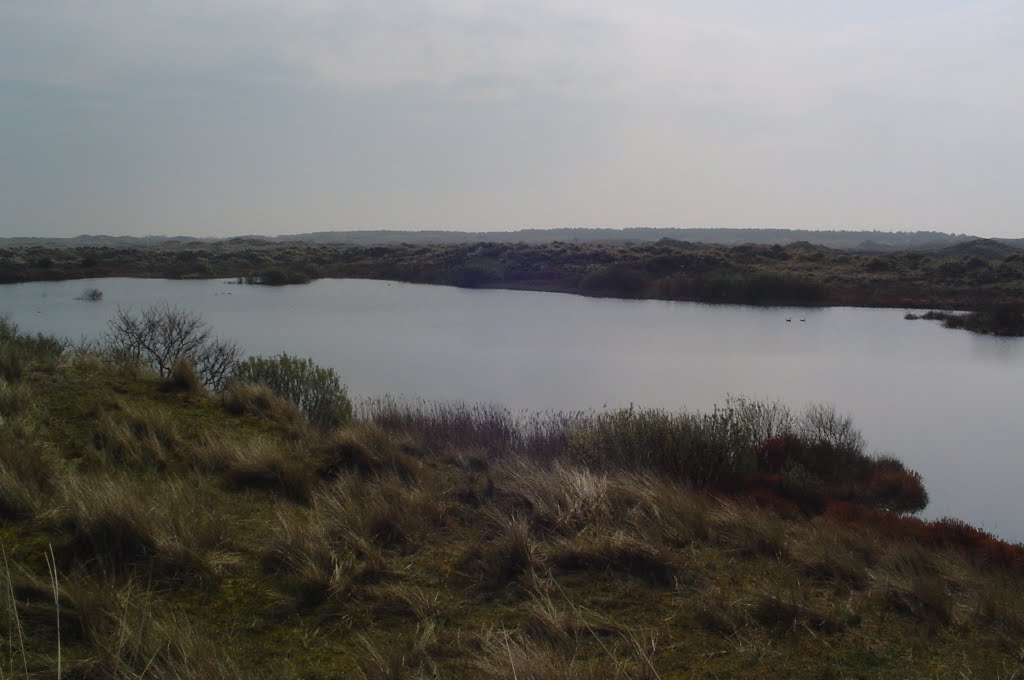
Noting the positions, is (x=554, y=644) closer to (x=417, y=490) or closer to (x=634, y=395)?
(x=417, y=490)

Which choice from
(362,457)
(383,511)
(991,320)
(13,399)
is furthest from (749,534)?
(991,320)

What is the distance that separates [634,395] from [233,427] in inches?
273

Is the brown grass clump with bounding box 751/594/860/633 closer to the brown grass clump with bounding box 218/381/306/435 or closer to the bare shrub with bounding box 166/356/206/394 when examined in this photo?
the brown grass clump with bounding box 218/381/306/435

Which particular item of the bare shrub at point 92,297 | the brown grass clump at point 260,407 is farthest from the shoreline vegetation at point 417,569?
the bare shrub at point 92,297

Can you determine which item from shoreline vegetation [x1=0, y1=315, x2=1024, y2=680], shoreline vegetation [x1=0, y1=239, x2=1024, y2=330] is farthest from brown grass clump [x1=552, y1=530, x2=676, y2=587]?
shoreline vegetation [x1=0, y1=239, x2=1024, y2=330]

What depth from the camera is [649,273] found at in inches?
1231

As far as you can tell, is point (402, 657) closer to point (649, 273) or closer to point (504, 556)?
point (504, 556)

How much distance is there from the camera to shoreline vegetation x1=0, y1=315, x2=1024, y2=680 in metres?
2.59

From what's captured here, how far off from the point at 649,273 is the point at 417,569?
1136 inches

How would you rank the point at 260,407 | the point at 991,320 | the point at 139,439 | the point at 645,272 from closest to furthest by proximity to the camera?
the point at 139,439 < the point at 260,407 < the point at 991,320 < the point at 645,272

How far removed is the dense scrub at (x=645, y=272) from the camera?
2631 cm

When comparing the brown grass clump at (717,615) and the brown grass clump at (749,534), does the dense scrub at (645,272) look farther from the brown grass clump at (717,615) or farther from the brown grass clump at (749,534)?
the brown grass clump at (717,615)

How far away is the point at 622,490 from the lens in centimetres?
449

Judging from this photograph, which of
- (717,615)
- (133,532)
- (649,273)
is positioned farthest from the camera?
(649,273)
